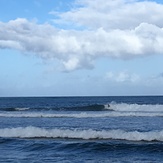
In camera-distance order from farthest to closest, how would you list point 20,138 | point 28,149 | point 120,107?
1. point 120,107
2. point 20,138
3. point 28,149

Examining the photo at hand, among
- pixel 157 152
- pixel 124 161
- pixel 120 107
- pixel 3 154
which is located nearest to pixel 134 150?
pixel 157 152

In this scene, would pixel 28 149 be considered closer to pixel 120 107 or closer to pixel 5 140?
pixel 5 140

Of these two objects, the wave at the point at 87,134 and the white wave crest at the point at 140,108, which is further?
the white wave crest at the point at 140,108

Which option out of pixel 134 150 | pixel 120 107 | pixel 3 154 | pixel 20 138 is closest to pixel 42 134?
pixel 20 138

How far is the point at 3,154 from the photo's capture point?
15.9 m

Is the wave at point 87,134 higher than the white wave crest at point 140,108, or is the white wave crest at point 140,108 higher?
the white wave crest at point 140,108

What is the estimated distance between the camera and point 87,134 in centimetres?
2009

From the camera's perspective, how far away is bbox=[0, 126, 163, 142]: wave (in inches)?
749

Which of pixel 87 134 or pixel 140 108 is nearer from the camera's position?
pixel 87 134

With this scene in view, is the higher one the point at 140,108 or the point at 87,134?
the point at 140,108

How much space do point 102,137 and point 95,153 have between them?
3757mm

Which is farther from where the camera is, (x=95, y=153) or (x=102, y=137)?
(x=102, y=137)

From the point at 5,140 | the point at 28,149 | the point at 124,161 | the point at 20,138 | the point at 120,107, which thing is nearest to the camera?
the point at 124,161

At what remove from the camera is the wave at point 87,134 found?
19.0 meters
